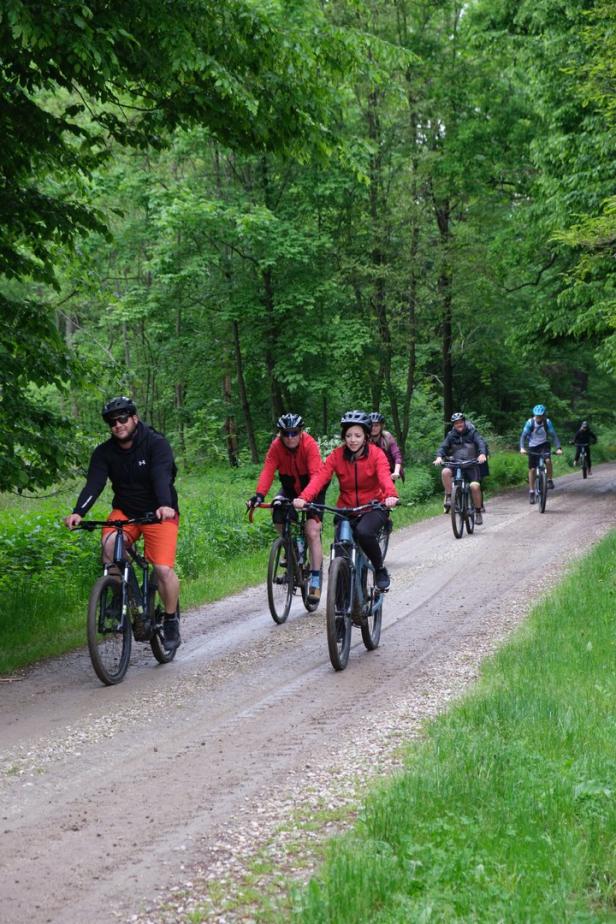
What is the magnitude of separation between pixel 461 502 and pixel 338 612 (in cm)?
992

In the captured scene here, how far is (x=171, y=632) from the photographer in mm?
9164

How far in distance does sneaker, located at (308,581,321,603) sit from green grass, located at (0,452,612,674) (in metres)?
1.58

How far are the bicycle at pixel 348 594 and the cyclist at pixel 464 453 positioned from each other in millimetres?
9193

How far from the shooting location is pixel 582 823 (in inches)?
180

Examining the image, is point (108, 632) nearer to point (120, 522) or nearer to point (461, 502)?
point (120, 522)

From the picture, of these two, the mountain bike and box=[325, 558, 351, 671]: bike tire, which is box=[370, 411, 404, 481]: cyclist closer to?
box=[325, 558, 351, 671]: bike tire

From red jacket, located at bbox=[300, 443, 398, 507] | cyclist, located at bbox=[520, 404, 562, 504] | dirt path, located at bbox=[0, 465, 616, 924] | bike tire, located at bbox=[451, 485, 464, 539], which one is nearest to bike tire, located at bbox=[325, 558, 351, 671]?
dirt path, located at bbox=[0, 465, 616, 924]

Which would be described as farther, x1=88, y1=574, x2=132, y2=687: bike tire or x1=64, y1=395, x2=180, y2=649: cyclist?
x1=64, y1=395, x2=180, y2=649: cyclist

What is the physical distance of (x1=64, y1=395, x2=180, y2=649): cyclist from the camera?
8695 mm

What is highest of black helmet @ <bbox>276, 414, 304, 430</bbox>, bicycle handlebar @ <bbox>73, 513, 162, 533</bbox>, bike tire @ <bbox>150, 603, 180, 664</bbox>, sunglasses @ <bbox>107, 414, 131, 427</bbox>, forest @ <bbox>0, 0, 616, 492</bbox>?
forest @ <bbox>0, 0, 616, 492</bbox>

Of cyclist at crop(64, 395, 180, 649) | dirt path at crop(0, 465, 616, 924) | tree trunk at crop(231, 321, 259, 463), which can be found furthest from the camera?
tree trunk at crop(231, 321, 259, 463)

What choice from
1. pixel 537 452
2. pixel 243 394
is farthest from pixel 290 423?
pixel 243 394

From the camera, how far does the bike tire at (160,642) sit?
9008 millimetres

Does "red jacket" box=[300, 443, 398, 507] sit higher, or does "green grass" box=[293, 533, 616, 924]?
"red jacket" box=[300, 443, 398, 507]
